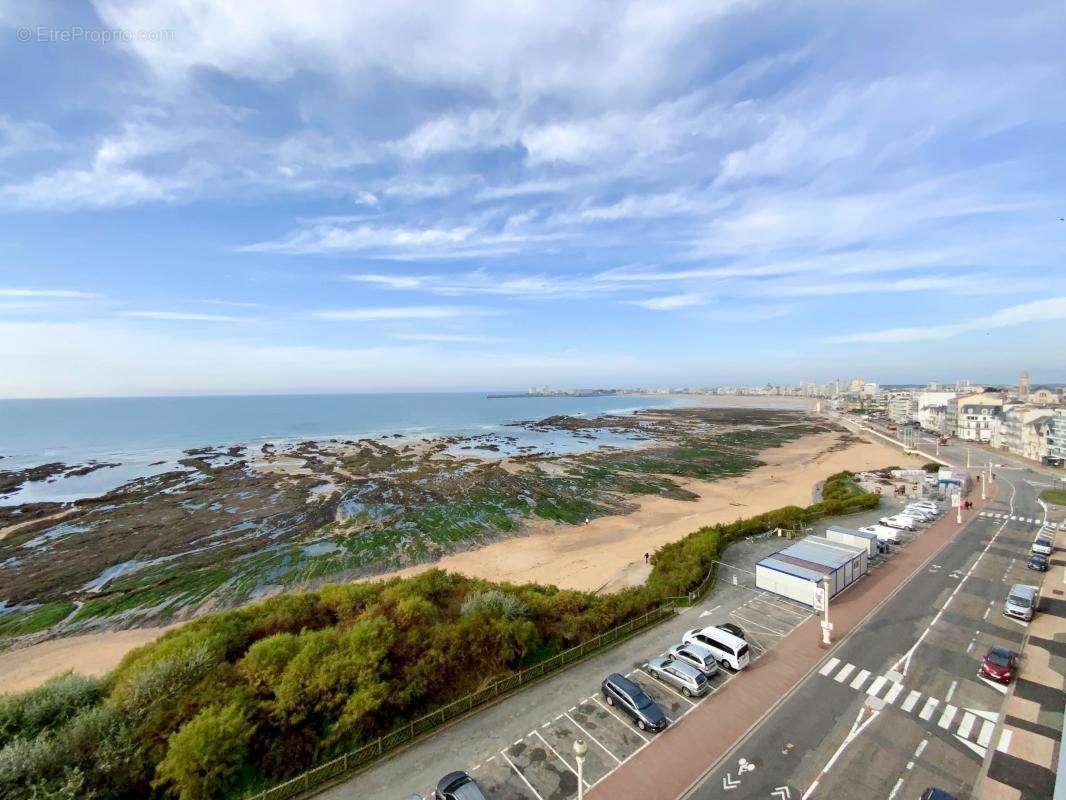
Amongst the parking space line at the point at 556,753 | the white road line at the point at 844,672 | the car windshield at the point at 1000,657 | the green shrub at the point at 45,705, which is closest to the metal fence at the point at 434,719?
the parking space line at the point at 556,753

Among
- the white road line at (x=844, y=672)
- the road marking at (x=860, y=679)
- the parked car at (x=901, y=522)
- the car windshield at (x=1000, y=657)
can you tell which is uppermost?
the car windshield at (x=1000, y=657)

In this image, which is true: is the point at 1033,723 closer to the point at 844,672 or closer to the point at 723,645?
the point at 844,672

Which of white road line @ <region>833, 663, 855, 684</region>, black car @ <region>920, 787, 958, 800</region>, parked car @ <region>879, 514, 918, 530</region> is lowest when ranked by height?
parked car @ <region>879, 514, 918, 530</region>

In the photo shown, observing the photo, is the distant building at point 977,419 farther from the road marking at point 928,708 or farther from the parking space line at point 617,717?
the parking space line at point 617,717

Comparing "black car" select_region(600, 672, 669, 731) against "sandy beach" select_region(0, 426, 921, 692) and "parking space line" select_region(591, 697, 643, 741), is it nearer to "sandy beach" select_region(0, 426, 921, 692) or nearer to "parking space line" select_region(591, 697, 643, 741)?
"parking space line" select_region(591, 697, 643, 741)

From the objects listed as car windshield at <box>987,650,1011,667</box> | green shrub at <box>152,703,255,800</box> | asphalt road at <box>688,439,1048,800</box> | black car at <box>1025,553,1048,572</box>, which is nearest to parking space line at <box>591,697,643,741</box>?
asphalt road at <box>688,439,1048,800</box>

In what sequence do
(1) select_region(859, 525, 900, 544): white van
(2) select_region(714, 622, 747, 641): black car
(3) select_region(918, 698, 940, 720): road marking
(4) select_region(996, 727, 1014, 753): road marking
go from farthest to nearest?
(1) select_region(859, 525, 900, 544): white van
(2) select_region(714, 622, 747, 641): black car
(3) select_region(918, 698, 940, 720): road marking
(4) select_region(996, 727, 1014, 753): road marking

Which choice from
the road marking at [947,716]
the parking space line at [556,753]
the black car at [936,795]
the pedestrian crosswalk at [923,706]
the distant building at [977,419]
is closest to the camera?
the black car at [936,795]
